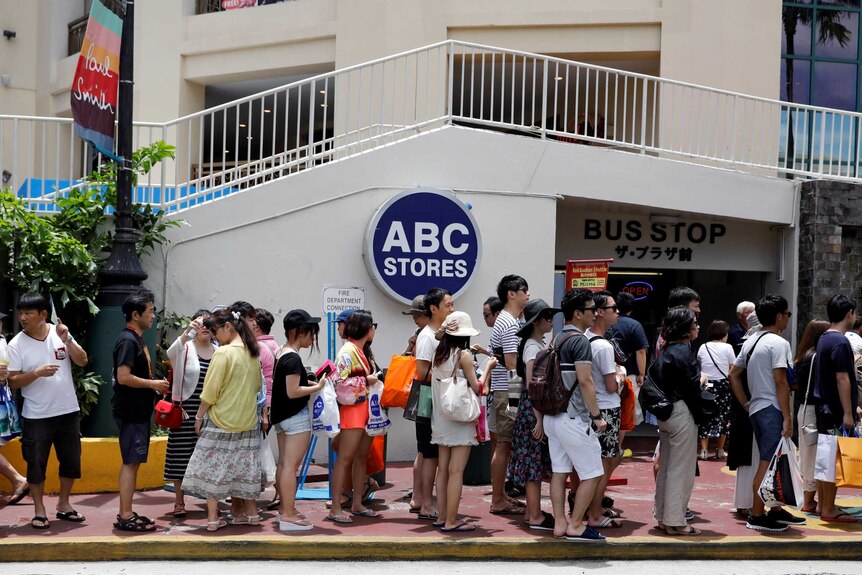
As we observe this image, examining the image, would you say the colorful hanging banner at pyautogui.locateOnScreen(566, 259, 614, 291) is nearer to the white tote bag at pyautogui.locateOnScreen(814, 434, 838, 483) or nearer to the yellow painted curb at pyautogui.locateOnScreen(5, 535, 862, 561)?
the white tote bag at pyautogui.locateOnScreen(814, 434, 838, 483)

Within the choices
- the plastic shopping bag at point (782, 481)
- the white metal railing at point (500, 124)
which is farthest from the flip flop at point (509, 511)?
the white metal railing at point (500, 124)

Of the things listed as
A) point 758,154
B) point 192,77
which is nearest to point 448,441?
point 758,154

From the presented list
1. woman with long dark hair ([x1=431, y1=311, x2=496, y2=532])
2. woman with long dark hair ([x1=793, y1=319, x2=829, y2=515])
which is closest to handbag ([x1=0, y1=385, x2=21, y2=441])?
woman with long dark hair ([x1=431, y1=311, x2=496, y2=532])

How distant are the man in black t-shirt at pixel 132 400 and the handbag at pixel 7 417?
1053 millimetres

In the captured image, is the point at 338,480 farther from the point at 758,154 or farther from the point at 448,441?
the point at 758,154

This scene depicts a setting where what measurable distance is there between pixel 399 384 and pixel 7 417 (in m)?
3.14

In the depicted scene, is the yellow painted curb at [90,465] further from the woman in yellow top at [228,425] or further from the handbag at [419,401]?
the handbag at [419,401]

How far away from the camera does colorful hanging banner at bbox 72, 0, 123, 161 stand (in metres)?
8.50

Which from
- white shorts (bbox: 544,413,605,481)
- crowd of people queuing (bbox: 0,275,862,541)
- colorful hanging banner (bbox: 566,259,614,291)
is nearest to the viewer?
white shorts (bbox: 544,413,605,481)

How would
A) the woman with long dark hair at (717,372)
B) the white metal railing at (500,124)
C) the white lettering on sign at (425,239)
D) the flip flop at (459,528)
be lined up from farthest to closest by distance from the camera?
the white metal railing at (500,124) < the woman with long dark hair at (717,372) < the white lettering on sign at (425,239) < the flip flop at (459,528)

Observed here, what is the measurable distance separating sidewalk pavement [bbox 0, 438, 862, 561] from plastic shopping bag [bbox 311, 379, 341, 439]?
764 millimetres

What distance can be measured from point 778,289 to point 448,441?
304 inches

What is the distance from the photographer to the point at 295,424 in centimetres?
729

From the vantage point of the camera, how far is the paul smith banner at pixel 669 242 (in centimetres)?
1303
